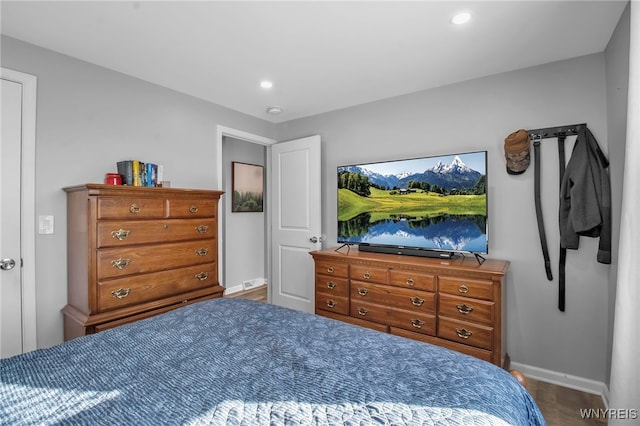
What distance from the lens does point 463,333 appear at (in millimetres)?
2398

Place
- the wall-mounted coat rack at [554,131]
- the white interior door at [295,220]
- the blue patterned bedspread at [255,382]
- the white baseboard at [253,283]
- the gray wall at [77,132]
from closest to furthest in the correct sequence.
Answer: the blue patterned bedspread at [255,382]
the gray wall at [77,132]
the wall-mounted coat rack at [554,131]
the white interior door at [295,220]
the white baseboard at [253,283]

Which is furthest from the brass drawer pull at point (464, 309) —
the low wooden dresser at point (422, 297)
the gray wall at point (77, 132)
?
the gray wall at point (77, 132)

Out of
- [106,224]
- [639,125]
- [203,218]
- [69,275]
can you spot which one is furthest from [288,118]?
[639,125]

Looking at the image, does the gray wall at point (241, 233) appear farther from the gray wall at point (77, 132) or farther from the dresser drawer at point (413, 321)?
the dresser drawer at point (413, 321)

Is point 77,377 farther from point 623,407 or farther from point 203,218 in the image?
point 623,407

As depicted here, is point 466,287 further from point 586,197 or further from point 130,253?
point 130,253

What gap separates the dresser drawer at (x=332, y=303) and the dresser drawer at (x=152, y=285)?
3.37ft

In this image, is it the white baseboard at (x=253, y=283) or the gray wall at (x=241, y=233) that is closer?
the gray wall at (x=241, y=233)

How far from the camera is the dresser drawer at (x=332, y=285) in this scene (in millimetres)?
2977

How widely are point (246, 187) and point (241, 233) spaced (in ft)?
2.43

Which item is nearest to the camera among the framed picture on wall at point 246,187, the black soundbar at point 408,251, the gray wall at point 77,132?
the gray wall at point 77,132

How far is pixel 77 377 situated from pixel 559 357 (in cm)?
309

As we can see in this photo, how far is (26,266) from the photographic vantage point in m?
2.17

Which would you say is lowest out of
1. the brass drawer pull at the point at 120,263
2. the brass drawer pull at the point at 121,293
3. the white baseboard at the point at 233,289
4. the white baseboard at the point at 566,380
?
the white baseboard at the point at 566,380
